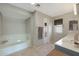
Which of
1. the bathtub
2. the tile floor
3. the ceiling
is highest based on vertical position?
the ceiling

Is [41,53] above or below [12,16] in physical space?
below

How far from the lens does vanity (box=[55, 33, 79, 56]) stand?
3.63 ft

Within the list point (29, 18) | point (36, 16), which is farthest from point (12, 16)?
point (36, 16)

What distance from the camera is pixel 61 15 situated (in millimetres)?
1262

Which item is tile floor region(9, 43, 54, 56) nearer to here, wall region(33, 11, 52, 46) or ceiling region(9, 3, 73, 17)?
wall region(33, 11, 52, 46)

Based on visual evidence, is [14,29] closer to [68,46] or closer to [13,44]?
[13,44]

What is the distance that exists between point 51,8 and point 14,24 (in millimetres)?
603

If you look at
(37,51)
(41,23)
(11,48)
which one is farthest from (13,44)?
(41,23)

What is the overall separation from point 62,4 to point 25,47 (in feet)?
2.70

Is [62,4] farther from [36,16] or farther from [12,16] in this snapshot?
[12,16]

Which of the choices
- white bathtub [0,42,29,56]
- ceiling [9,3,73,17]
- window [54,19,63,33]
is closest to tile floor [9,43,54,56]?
white bathtub [0,42,29,56]

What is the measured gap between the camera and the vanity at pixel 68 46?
1105 mm

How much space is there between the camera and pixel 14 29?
4.29 ft

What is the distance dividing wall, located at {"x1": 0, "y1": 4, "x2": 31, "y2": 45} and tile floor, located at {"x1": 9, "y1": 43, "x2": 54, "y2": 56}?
0.14 m
